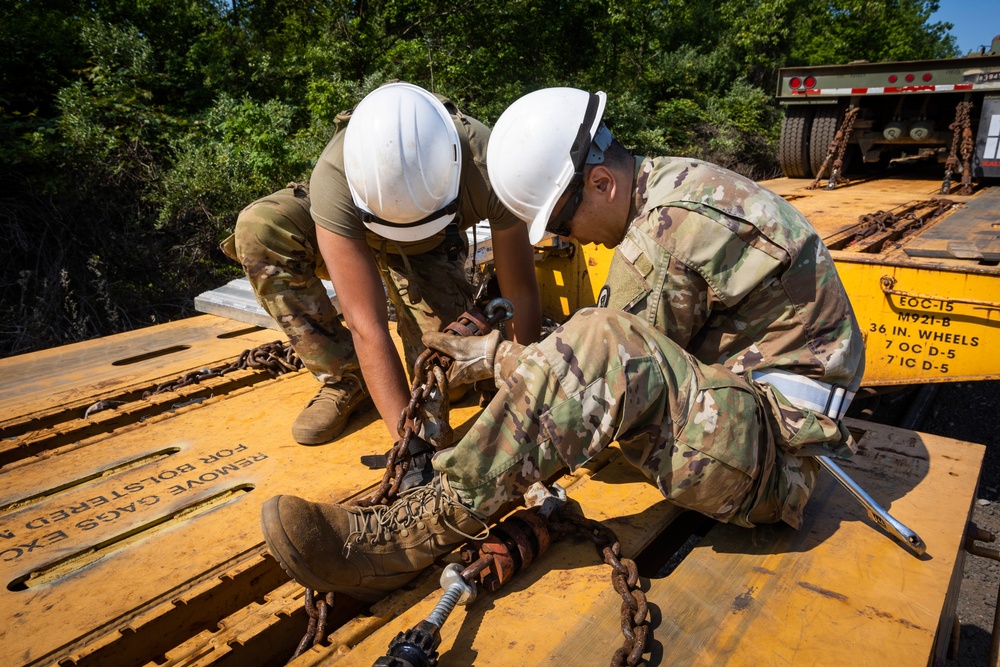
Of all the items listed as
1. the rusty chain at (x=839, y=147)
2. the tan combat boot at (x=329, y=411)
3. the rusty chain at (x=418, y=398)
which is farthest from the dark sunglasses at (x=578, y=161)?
the rusty chain at (x=839, y=147)

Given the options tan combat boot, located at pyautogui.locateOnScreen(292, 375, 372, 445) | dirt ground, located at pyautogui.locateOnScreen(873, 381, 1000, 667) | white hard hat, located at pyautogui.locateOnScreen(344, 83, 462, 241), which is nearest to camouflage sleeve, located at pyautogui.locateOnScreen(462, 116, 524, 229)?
white hard hat, located at pyautogui.locateOnScreen(344, 83, 462, 241)

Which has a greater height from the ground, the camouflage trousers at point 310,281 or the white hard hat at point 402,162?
the white hard hat at point 402,162

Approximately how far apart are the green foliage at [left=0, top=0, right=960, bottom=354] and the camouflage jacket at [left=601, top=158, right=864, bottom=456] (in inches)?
230

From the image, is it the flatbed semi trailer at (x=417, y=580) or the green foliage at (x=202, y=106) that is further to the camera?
the green foliage at (x=202, y=106)

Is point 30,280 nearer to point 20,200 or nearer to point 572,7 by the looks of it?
point 20,200

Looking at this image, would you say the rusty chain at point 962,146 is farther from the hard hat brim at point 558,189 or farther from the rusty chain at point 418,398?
the rusty chain at point 418,398

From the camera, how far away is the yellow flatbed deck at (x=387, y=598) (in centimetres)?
168

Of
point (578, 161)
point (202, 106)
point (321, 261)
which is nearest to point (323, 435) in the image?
point (321, 261)

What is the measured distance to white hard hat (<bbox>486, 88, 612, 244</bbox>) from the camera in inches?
79.8

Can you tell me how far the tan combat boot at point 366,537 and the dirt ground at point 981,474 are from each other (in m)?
2.22

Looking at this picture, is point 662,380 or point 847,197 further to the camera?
point 847,197

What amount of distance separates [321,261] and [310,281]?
18cm

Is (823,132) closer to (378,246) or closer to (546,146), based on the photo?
(378,246)

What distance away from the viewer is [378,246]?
3148 millimetres
